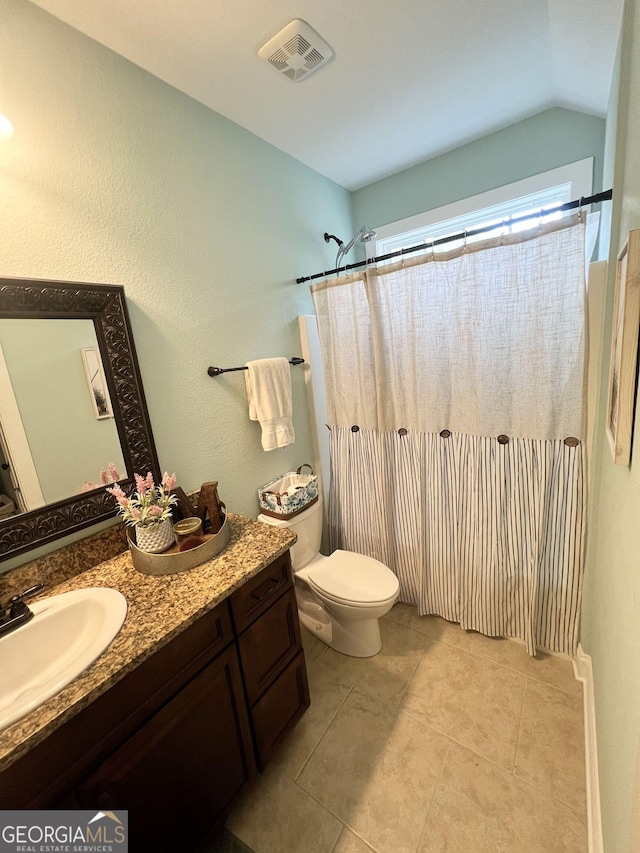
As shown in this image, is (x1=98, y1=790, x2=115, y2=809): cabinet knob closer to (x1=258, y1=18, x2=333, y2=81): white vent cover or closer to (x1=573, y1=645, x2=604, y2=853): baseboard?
(x1=573, y1=645, x2=604, y2=853): baseboard

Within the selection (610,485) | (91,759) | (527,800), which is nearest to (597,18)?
(610,485)

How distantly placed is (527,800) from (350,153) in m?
3.00

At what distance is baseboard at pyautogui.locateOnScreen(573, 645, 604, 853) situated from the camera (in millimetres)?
1014

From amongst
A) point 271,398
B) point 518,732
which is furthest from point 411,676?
point 271,398

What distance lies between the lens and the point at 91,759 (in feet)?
2.45

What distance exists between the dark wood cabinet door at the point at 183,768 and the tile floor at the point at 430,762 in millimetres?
276

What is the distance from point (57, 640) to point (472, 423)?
1.75 metres

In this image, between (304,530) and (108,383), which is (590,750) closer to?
(304,530)

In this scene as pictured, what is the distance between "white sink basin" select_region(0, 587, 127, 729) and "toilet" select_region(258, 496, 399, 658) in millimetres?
815

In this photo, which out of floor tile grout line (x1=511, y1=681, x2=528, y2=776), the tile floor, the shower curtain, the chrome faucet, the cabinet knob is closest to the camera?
the cabinet knob

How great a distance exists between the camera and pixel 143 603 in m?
0.97

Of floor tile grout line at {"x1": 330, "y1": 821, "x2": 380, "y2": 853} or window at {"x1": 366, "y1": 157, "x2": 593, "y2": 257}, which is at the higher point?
window at {"x1": 366, "y1": 157, "x2": 593, "y2": 257}

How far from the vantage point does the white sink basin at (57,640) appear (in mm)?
814

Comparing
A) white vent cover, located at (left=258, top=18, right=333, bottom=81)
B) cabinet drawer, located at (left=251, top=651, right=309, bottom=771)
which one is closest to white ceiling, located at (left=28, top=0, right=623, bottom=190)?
white vent cover, located at (left=258, top=18, right=333, bottom=81)
